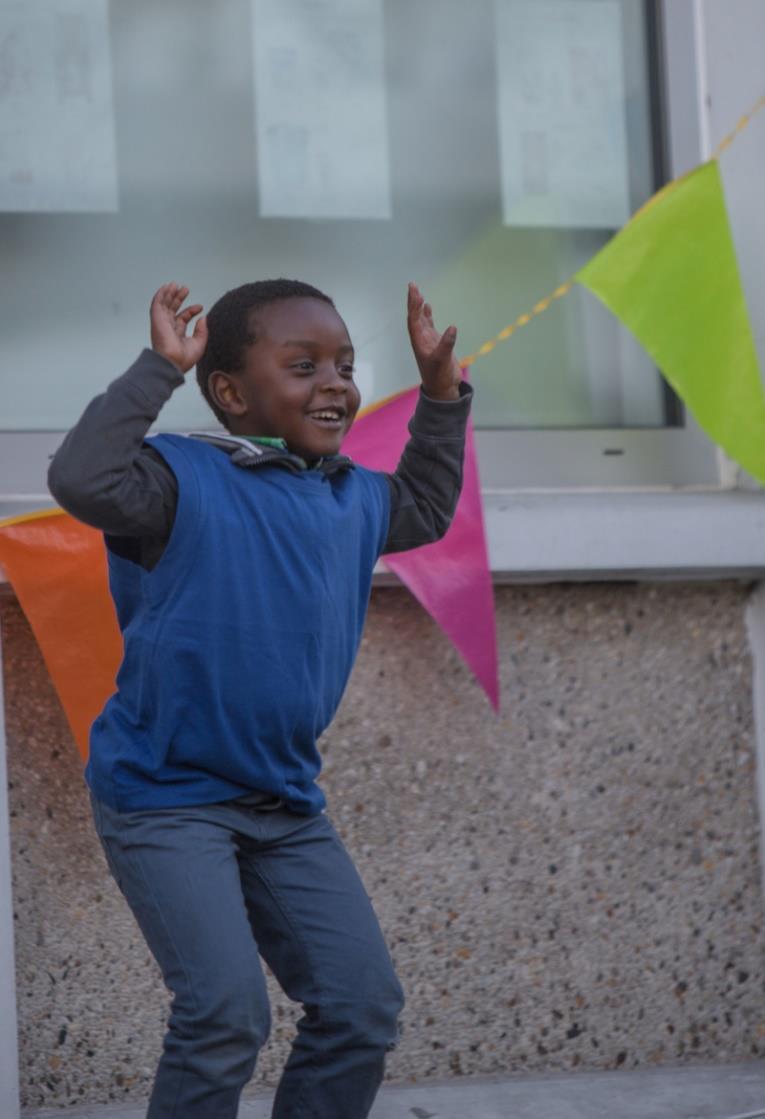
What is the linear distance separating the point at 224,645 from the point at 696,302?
5.41 feet

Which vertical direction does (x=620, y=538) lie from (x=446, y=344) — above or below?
below

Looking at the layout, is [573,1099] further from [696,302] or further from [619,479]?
[696,302]

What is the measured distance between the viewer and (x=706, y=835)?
3.56m

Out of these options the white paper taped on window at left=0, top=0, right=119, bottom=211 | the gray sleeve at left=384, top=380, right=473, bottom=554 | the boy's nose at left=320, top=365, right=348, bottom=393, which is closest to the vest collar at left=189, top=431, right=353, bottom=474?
the boy's nose at left=320, top=365, right=348, bottom=393

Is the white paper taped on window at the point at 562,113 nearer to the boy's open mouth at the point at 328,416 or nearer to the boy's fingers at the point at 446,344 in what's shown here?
the boy's fingers at the point at 446,344

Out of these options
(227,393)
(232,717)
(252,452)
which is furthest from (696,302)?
(232,717)

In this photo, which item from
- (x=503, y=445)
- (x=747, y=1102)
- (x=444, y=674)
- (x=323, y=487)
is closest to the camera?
(x=323, y=487)

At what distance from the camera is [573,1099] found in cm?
322

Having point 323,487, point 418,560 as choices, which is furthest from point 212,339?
point 418,560

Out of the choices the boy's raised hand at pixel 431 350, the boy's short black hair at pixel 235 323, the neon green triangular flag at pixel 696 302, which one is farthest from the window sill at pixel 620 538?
the boy's short black hair at pixel 235 323

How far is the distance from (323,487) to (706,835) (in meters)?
1.54

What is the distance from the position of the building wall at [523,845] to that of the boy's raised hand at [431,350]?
34.1 inches

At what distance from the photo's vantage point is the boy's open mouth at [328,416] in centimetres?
247

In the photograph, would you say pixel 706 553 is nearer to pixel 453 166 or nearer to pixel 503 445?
pixel 503 445
